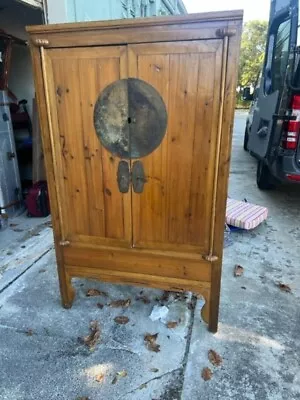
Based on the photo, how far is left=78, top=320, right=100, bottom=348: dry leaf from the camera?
69.9 inches

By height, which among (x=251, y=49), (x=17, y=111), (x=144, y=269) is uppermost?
(x=251, y=49)

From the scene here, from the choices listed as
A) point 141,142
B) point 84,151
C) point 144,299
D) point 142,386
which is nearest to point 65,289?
point 144,299

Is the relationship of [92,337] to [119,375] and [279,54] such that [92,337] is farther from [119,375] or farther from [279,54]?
[279,54]

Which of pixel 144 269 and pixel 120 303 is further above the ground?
pixel 144 269

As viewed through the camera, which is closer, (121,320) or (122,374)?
(122,374)

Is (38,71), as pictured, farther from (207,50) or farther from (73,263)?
(73,263)

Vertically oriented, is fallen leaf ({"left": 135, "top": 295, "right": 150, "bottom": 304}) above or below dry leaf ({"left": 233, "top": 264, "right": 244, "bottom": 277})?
below

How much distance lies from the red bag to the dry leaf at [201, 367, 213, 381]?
2.61m

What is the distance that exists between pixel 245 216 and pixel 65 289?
1.97 meters

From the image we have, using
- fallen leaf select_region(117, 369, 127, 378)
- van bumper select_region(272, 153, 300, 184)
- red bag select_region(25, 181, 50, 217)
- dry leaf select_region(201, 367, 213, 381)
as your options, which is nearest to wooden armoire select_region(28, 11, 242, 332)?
dry leaf select_region(201, 367, 213, 381)

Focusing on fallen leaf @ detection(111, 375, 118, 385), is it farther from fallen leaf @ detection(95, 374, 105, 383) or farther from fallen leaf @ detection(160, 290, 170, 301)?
fallen leaf @ detection(160, 290, 170, 301)

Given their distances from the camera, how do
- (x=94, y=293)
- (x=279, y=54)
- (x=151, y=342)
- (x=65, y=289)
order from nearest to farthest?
(x=151, y=342), (x=65, y=289), (x=94, y=293), (x=279, y=54)

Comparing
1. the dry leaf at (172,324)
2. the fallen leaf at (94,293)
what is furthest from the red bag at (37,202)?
the dry leaf at (172,324)

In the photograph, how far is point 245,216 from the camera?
3123 mm
